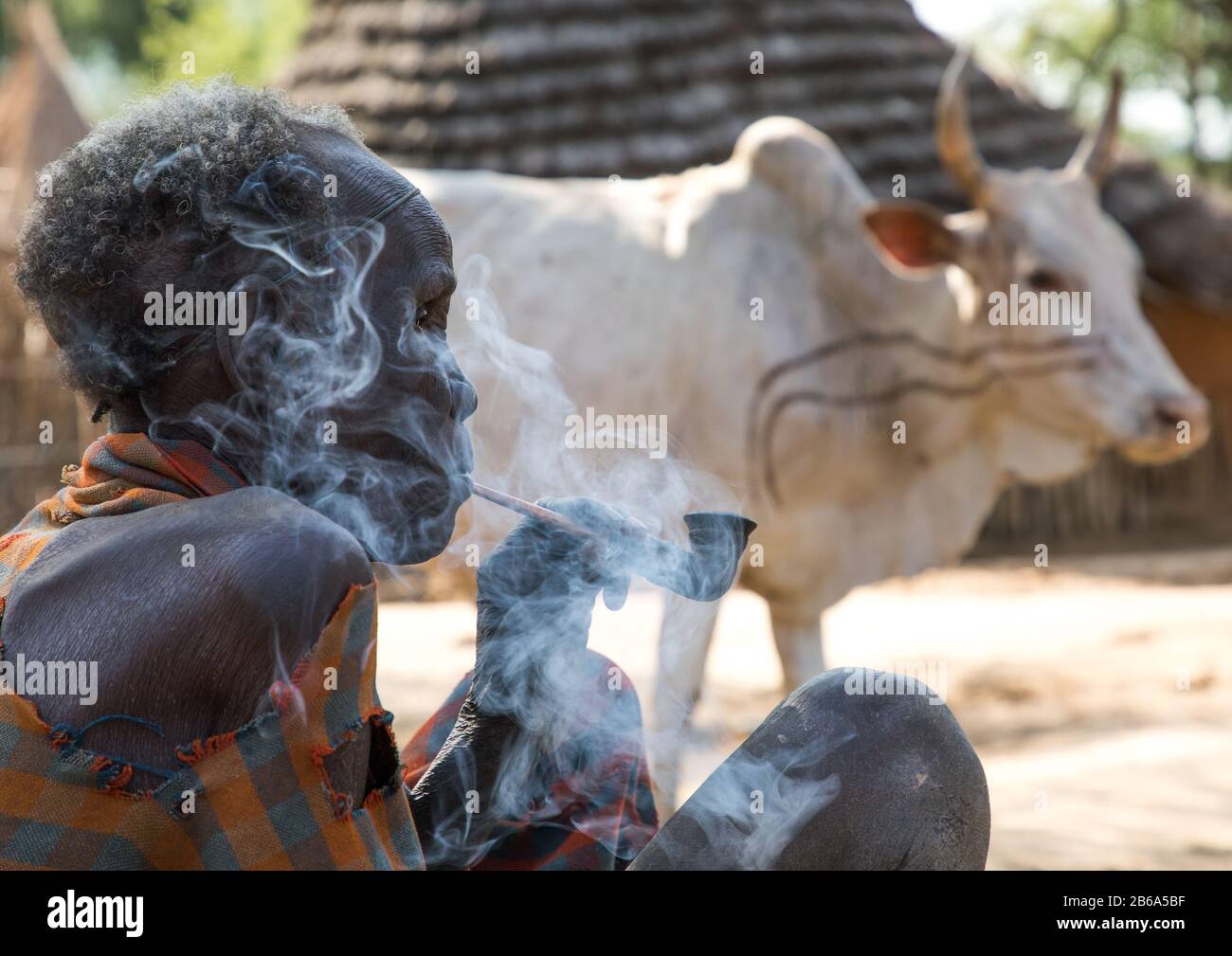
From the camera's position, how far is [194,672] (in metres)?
1.18

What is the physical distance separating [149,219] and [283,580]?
39cm

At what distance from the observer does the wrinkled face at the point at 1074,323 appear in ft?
15.8

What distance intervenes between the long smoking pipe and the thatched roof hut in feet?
21.9

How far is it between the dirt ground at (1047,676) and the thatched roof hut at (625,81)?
251cm

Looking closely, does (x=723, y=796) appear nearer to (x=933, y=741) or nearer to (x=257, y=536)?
(x=933, y=741)

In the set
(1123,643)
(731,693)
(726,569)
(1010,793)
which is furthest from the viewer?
(1123,643)

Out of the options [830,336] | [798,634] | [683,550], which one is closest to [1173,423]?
[830,336]

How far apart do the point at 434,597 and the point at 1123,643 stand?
3.96m

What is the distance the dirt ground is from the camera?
432 cm

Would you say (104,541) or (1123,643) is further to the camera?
(1123,643)

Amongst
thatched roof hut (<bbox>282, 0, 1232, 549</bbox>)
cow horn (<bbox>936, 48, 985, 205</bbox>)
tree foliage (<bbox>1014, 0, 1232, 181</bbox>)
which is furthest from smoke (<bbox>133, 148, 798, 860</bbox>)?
tree foliage (<bbox>1014, 0, 1232, 181</bbox>)

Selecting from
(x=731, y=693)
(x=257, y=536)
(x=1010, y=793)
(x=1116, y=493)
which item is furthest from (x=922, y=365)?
(x=1116, y=493)

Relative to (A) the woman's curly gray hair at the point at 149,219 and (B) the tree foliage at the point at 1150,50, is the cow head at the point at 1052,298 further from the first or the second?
(B) the tree foliage at the point at 1150,50

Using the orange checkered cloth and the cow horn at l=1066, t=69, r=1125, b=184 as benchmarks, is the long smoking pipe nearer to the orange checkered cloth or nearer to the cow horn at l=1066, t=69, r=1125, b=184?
the orange checkered cloth
